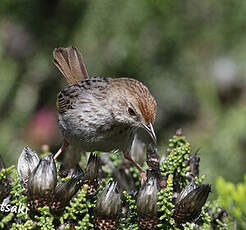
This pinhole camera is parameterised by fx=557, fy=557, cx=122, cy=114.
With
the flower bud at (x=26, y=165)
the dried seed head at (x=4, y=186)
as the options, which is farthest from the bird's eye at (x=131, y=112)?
the dried seed head at (x=4, y=186)

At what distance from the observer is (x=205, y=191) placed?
237 cm

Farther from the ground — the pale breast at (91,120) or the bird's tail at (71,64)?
the bird's tail at (71,64)

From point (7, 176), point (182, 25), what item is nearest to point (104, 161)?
point (7, 176)

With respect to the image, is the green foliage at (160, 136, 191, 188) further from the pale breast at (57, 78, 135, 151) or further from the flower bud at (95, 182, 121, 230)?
the pale breast at (57, 78, 135, 151)

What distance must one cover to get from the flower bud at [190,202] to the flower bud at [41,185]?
548mm

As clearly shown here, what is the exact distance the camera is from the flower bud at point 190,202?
237 centimetres

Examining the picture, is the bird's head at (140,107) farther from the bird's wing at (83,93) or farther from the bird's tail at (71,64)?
the bird's tail at (71,64)

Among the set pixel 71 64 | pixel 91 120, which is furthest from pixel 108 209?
pixel 71 64

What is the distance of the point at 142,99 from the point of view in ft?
11.0

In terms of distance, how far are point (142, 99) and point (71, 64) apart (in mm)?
1255

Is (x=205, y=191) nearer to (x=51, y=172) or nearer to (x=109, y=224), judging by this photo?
(x=109, y=224)

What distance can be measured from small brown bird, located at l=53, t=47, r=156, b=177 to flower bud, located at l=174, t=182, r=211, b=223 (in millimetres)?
785

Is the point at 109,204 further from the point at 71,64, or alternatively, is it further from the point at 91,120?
the point at 71,64

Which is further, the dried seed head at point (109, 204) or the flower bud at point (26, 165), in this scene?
the flower bud at point (26, 165)
